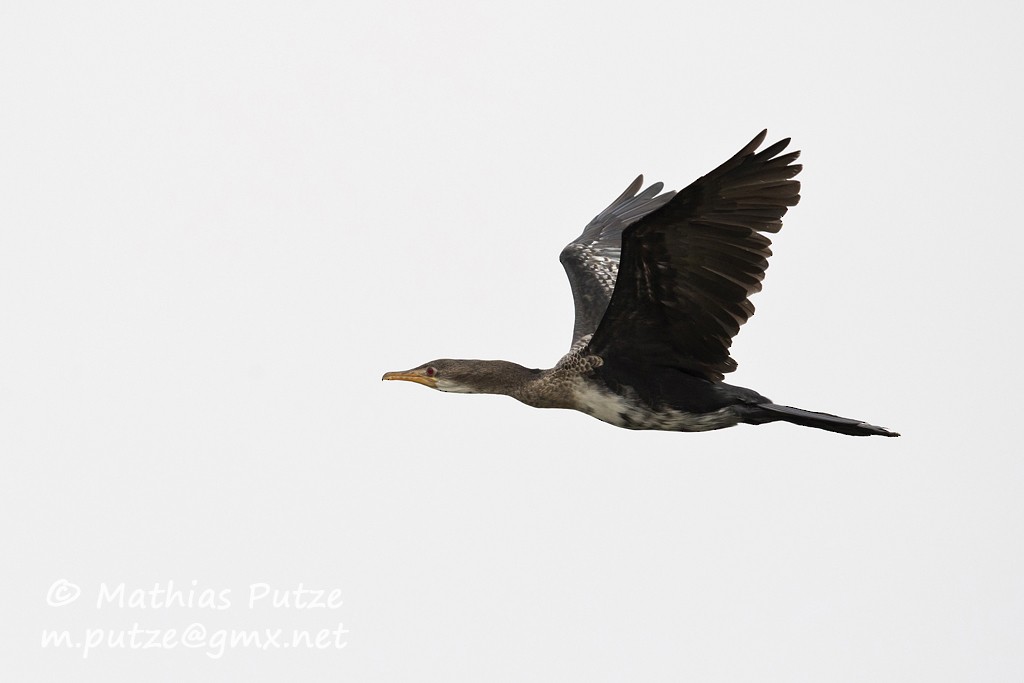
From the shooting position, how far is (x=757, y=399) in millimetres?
9016

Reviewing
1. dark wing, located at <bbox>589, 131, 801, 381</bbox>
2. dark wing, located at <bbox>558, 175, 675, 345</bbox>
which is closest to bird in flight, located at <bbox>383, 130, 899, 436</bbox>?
dark wing, located at <bbox>589, 131, 801, 381</bbox>

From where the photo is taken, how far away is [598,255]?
38.5 feet

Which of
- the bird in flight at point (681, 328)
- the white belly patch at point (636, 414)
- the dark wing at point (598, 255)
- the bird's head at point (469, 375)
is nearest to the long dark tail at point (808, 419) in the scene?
the bird in flight at point (681, 328)

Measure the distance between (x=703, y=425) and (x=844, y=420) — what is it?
3.30 feet

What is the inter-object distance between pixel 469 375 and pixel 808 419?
2429mm

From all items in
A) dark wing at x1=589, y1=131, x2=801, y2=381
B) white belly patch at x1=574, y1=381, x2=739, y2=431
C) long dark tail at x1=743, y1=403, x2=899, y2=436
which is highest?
dark wing at x1=589, y1=131, x2=801, y2=381

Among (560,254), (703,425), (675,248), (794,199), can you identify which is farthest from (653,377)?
(560,254)

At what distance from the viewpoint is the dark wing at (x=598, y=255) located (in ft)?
35.9

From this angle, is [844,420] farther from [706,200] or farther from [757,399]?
[706,200]

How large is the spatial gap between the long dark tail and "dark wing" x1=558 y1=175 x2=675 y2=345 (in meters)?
1.90

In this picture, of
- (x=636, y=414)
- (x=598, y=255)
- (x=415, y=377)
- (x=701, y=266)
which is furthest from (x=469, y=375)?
(x=598, y=255)

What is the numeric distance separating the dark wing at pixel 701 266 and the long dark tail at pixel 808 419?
0.35 metres

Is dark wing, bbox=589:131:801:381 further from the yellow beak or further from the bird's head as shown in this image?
the yellow beak

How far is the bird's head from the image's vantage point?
9789 mm
